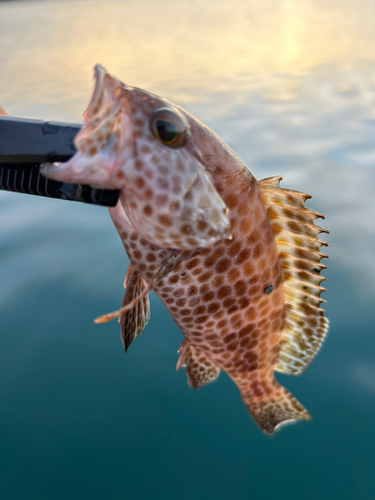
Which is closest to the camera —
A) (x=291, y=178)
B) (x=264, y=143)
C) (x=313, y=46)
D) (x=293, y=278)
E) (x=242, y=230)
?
(x=242, y=230)

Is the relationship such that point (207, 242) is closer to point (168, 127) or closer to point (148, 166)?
point (148, 166)

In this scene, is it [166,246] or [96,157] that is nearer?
[96,157]

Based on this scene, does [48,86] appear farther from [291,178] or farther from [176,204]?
[176,204]

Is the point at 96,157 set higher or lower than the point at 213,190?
higher

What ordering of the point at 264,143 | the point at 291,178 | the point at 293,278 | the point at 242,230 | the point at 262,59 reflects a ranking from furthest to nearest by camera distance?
1. the point at 262,59
2. the point at 264,143
3. the point at 291,178
4. the point at 293,278
5. the point at 242,230

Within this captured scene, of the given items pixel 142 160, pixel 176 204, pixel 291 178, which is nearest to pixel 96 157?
pixel 142 160

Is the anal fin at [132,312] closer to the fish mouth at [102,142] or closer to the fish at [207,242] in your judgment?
the fish at [207,242]
